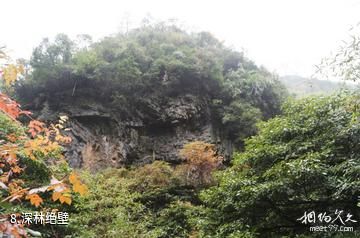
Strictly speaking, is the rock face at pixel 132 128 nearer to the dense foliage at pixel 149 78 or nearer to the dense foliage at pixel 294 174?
the dense foliage at pixel 149 78

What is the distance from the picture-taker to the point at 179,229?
388 inches

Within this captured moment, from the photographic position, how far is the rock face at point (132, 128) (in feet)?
47.1

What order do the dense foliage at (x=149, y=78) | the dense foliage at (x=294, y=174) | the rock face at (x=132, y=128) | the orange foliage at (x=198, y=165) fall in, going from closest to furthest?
the dense foliage at (x=294, y=174)
the orange foliage at (x=198, y=165)
the rock face at (x=132, y=128)
the dense foliage at (x=149, y=78)

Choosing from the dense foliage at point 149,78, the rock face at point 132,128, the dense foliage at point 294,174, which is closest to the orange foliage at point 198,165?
the rock face at point 132,128

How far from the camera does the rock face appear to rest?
14.3 metres

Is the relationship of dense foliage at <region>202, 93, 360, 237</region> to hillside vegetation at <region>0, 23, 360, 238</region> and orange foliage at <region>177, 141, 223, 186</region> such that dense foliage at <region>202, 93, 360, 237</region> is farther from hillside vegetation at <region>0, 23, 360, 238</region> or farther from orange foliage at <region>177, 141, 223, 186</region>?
orange foliage at <region>177, 141, 223, 186</region>

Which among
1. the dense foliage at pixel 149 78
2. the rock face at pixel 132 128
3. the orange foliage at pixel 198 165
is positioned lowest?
the orange foliage at pixel 198 165

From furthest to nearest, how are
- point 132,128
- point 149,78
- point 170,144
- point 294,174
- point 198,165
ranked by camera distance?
point 149,78 < point 170,144 < point 132,128 < point 198,165 < point 294,174

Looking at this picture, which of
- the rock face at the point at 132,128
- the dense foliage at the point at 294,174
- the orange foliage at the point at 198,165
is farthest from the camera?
the rock face at the point at 132,128

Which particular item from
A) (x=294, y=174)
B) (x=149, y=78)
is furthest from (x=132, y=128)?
(x=294, y=174)

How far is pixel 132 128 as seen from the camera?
15.8 meters

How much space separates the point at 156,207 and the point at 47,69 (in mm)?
8073

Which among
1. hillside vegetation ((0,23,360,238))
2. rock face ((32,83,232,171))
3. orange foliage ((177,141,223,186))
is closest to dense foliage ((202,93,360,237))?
hillside vegetation ((0,23,360,238))

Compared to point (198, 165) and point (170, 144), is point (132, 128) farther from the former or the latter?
point (198, 165)
